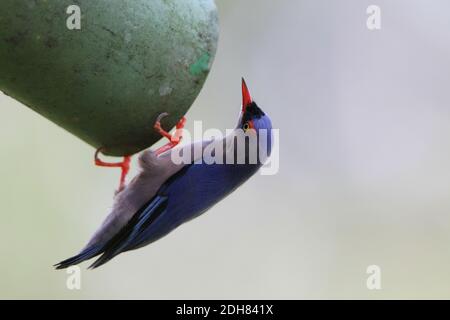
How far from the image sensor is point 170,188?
2949 millimetres

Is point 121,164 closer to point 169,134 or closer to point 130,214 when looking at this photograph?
point 130,214

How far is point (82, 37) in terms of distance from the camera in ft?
7.46

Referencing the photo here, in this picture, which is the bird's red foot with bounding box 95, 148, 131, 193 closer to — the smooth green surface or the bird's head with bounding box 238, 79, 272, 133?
the smooth green surface

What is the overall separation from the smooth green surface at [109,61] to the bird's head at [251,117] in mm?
447

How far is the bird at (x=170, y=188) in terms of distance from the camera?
285cm

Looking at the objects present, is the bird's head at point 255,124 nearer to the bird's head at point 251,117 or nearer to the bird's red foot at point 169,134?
the bird's head at point 251,117

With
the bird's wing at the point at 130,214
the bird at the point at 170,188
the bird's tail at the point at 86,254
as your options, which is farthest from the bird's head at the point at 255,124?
the bird's tail at the point at 86,254

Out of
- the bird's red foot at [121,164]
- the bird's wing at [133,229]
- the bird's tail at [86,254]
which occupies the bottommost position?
the bird's tail at [86,254]

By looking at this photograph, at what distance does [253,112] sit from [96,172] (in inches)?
82.1

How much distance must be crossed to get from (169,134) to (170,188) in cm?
43

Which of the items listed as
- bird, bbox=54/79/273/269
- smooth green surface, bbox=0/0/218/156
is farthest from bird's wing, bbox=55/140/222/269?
smooth green surface, bbox=0/0/218/156

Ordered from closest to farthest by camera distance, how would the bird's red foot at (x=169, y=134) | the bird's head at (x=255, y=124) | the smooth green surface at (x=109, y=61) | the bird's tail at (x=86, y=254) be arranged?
the smooth green surface at (x=109, y=61), the bird's red foot at (x=169, y=134), the bird's tail at (x=86, y=254), the bird's head at (x=255, y=124)

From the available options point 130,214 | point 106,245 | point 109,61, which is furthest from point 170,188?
point 109,61

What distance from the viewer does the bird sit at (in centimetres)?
285
